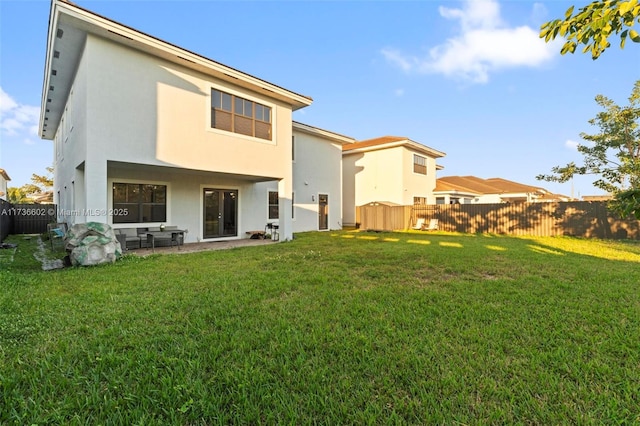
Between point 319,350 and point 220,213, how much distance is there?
430 inches

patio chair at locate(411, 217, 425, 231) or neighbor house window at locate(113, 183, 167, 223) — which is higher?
neighbor house window at locate(113, 183, 167, 223)

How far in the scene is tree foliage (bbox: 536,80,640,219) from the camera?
32.9 ft

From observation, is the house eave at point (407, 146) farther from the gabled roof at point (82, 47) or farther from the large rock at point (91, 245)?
the large rock at point (91, 245)

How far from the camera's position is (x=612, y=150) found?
12.5 meters

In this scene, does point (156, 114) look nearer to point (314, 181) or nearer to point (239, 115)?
point (239, 115)

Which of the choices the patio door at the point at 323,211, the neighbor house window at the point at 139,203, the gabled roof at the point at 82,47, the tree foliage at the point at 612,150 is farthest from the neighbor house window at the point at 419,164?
the neighbor house window at the point at 139,203

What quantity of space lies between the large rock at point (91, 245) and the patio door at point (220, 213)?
488 cm

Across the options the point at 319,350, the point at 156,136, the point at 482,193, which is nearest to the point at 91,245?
the point at 156,136

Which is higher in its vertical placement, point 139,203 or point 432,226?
point 139,203

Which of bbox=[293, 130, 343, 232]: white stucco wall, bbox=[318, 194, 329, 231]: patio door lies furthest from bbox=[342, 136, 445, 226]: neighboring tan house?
bbox=[318, 194, 329, 231]: patio door

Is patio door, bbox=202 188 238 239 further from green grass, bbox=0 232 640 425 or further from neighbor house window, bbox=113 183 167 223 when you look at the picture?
green grass, bbox=0 232 640 425

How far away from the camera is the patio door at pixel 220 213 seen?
12.4 m

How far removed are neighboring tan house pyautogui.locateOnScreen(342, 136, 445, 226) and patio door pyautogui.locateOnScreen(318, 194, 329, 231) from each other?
427cm

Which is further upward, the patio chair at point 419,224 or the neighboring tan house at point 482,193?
the neighboring tan house at point 482,193
